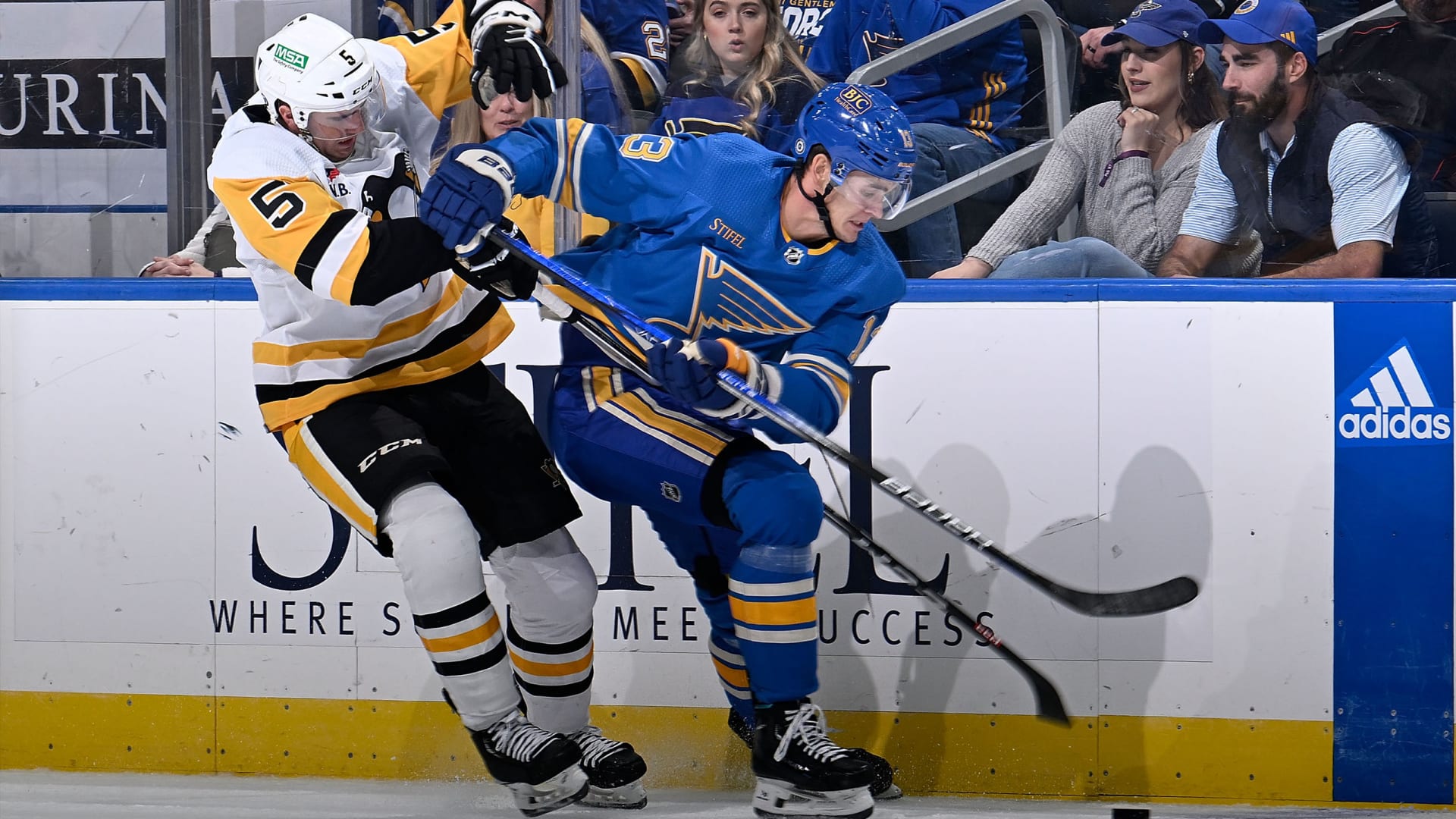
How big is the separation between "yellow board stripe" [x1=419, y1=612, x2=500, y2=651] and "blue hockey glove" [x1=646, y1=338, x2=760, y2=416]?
504mm

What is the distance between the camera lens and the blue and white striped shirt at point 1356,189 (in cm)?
275

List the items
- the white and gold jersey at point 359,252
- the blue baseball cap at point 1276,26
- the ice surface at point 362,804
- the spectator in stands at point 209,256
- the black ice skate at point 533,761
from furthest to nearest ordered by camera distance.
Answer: the spectator in stands at point 209,256, the blue baseball cap at point 1276,26, the ice surface at point 362,804, the black ice skate at point 533,761, the white and gold jersey at point 359,252

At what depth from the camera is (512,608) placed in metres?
2.59

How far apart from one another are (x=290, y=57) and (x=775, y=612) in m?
1.20

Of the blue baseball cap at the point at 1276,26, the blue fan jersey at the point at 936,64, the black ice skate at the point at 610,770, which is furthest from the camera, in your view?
the blue fan jersey at the point at 936,64

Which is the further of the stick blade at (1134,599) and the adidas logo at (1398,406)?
the adidas logo at (1398,406)

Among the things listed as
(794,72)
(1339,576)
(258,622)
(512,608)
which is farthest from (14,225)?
(1339,576)

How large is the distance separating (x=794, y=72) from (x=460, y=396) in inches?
38.6

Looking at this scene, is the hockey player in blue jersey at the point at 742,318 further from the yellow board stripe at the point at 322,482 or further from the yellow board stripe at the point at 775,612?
the yellow board stripe at the point at 322,482

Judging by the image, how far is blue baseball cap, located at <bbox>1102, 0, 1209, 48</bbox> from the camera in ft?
9.32

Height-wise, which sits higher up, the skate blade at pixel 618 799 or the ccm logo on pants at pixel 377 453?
the ccm logo on pants at pixel 377 453

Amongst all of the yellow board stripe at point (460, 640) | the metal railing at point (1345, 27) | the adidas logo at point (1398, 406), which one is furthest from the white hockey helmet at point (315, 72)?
the adidas logo at point (1398, 406)

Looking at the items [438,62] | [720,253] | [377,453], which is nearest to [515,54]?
[438,62]

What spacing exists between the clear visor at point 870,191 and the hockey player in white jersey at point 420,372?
0.56 meters
